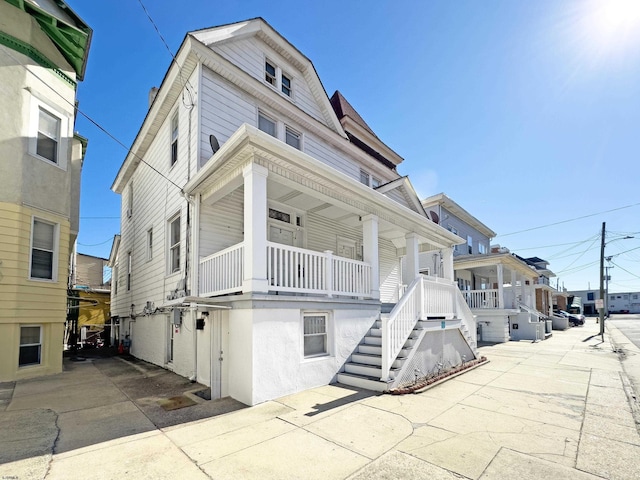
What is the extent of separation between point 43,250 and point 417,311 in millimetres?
9678

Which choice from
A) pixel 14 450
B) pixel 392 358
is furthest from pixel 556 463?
pixel 14 450

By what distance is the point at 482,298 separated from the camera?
17844 mm

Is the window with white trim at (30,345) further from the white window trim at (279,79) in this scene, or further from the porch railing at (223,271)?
the white window trim at (279,79)

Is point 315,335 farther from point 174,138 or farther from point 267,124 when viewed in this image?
point 174,138

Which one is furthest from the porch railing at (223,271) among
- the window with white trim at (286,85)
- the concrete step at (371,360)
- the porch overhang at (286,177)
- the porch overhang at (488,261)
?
the porch overhang at (488,261)

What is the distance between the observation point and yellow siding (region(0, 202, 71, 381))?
26.1 ft

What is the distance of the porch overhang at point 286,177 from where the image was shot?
241 inches

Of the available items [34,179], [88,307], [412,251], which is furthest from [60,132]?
[88,307]

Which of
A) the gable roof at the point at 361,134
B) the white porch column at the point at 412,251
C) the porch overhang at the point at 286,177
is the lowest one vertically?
the white porch column at the point at 412,251

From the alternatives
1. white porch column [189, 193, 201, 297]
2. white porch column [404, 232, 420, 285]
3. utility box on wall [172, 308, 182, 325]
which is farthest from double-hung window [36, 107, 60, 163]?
white porch column [404, 232, 420, 285]

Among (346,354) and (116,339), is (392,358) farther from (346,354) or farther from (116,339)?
(116,339)

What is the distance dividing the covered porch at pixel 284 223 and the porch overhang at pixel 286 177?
2cm

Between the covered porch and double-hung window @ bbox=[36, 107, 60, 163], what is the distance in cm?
462

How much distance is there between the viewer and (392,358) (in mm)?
6762
